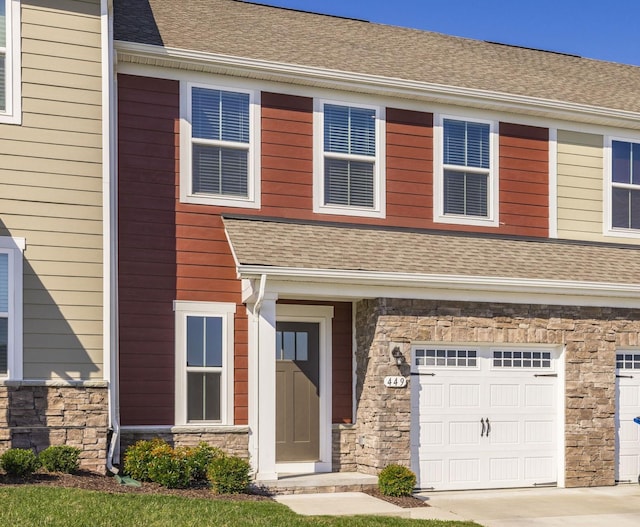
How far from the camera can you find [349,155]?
46.8 ft

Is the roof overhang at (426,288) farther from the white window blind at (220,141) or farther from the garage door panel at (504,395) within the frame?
the white window blind at (220,141)

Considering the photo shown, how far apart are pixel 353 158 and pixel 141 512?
679cm

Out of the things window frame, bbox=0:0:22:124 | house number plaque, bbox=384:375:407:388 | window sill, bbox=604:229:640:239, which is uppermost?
window frame, bbox=0:0:22:124

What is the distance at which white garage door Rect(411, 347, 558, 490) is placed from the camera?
1323 centimetres

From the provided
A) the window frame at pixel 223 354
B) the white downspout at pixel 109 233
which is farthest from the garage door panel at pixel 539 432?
the white downspout at pixel 109 233

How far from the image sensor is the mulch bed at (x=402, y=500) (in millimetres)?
11641

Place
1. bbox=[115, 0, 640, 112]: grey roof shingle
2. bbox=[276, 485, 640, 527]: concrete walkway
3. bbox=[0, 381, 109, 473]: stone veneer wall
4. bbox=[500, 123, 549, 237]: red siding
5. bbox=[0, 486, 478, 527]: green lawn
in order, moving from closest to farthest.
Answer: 1. bbox=[0, 486, 478, 527]: green lawn
2. bbox=[276, 485, 640, 527]: concrete walkway
3. bbox=[0, 381, 109, 473]: stone veneer wall
4. bbox=[115, 0, 640, 112]: grey roof shingle
5. bbox=[500, 123, 549, 237]: red siding

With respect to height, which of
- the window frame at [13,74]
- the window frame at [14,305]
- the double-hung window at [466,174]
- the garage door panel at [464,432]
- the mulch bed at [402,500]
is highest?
the window frame at [13,74]

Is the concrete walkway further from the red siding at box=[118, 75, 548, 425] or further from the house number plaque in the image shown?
the red siding at box=[118, 75, 548, 425]

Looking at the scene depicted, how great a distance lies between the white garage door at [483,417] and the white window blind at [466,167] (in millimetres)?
2517

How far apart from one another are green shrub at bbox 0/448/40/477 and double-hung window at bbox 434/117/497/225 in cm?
714

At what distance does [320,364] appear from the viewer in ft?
45.4

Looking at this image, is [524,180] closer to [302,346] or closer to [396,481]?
[302,346]

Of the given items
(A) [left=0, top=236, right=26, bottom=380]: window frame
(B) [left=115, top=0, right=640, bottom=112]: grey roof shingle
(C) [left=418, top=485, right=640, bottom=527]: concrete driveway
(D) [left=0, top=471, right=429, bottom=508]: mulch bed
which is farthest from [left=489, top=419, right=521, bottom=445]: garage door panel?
(A) [left=0, top=236, right=26, bottom=380]: window frame
